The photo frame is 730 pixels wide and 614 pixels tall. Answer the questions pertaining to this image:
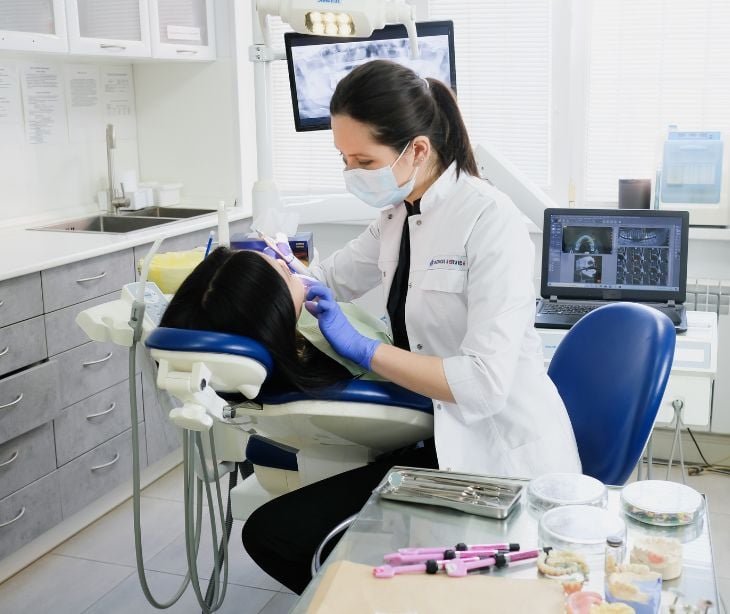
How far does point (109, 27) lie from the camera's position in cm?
313

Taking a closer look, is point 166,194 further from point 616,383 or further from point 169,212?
point 616,383

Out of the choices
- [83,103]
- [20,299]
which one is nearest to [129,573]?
Result: [20,299]

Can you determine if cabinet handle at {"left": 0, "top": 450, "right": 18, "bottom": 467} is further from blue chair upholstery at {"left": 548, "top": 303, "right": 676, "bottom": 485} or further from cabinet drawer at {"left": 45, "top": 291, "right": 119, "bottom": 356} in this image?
blue chair upholstery at {"left": 548, "top": 303, "right": 676, "bottom": 485}

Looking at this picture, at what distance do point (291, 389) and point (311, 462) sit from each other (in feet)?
0.95

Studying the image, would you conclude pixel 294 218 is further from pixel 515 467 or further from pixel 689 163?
pixel 689 163

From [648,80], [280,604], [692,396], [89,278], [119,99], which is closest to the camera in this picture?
[692,396]

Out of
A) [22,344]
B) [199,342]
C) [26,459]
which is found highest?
[199,342]

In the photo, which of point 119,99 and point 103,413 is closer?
point 103,413

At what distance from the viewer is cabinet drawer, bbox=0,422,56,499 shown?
244cm

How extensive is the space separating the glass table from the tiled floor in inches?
48.5

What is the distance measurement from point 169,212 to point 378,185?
6.83ft

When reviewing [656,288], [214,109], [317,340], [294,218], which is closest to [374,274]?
[294,218]

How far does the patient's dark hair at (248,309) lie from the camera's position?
1505 mm

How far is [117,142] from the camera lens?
12.2 feet
